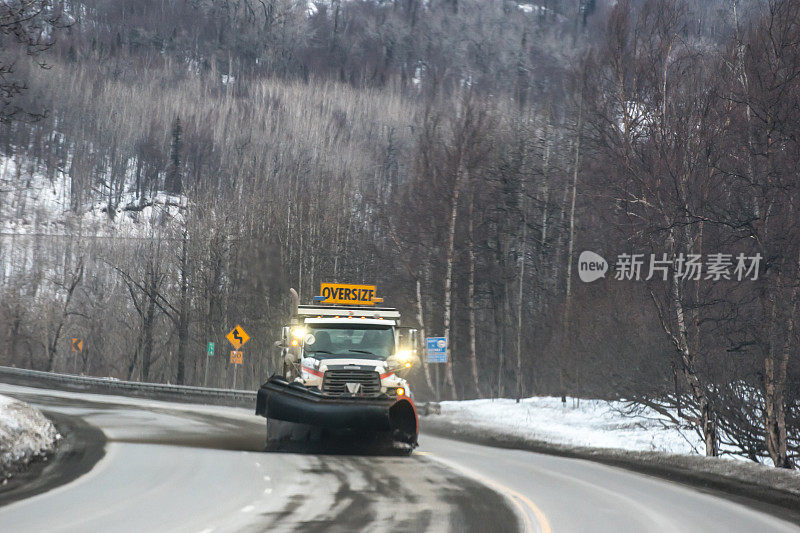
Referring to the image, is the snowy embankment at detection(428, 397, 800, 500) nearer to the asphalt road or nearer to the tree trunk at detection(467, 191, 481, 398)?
the asphalt road

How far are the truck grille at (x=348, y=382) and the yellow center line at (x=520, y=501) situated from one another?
2253mm

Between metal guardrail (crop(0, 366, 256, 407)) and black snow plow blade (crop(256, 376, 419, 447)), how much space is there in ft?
71.9

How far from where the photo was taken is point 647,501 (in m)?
12.7

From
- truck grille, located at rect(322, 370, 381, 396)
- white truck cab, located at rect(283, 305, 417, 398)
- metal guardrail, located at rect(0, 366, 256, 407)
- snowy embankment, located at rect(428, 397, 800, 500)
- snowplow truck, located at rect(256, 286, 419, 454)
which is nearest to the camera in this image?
snowy embankment, located at rect(428, 397, 800, 500)

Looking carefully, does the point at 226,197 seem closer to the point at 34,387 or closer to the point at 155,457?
the point at 34,387

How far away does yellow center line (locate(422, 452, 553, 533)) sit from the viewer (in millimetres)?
10180

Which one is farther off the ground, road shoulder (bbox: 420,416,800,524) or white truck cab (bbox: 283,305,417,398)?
white truck cab (bbox: 283,305,417,398)

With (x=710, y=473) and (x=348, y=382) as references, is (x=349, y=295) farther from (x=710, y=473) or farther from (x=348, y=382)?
(x=710, y=473)

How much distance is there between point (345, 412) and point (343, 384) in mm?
796

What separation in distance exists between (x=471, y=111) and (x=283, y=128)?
400 ft

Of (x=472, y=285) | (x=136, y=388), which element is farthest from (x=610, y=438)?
(x=136, y=388)

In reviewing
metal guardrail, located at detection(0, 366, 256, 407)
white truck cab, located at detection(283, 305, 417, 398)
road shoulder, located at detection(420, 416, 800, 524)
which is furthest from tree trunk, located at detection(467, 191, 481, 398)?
white truck cab, located at detection(283, 305, 417, 398)

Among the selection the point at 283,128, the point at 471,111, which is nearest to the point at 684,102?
the point at 471,111

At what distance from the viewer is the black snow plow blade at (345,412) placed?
57.8ft
